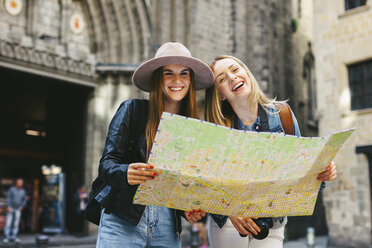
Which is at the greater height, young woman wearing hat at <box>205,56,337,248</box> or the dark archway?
the dark archway

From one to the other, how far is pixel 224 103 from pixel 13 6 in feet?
43.7

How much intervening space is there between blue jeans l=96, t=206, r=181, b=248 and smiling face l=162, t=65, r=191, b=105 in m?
0.69

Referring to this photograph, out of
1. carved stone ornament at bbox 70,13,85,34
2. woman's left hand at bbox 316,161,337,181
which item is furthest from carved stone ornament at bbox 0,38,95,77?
woman's left hand at bbox 316,161,337,181

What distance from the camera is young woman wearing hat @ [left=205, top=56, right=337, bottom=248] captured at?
8.64 feet

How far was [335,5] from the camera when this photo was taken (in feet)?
51.5

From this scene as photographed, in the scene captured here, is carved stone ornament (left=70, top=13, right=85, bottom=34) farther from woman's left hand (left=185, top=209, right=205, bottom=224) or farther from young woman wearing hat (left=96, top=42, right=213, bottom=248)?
woman's left hand (left=185, top=209, right=205, bottom=224)

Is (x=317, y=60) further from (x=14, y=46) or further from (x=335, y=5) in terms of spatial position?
(x=14, y=46)

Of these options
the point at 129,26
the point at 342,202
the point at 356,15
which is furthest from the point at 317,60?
the point at 129,26

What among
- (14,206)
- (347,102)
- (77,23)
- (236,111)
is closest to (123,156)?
(236,111)

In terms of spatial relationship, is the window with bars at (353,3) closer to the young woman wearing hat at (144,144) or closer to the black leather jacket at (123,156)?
the young woman wearing hat at (144,144)

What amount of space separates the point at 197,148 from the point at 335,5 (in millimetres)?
15393

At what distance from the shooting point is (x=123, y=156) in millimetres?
2482

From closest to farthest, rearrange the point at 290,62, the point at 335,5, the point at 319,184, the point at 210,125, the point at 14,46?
the point at 210,125 → the point at 319,184 → the point at 14,46 → the point at 335,5 → the point at 290,62

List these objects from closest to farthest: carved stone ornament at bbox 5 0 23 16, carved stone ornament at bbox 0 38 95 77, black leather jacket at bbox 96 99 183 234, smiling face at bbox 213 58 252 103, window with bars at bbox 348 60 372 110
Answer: black leather jacket at bbox 96 99 183 234, smiling face at bbox 213 58 252 103, carved stone ornament at bbox 0 38 95 77, carved stone ornament at bbox 5 0 23 16, window with bars at bbox 348 60 372 110
